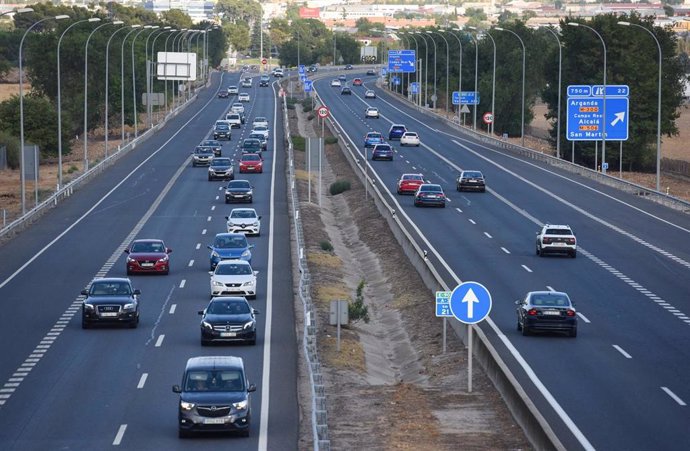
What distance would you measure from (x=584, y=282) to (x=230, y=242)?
12.4 m

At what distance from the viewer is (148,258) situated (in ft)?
156

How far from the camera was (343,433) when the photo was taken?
86.7ft

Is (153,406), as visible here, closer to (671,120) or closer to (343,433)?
(343,433)

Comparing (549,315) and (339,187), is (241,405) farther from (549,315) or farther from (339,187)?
(339,187)

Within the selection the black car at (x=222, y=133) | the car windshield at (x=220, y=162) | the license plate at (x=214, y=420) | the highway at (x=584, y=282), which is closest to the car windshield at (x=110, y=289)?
the highway at (x=584, y=282)

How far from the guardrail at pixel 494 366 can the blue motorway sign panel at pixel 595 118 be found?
2061 centimetres

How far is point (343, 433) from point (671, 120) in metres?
99.9

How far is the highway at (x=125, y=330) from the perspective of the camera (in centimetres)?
2622

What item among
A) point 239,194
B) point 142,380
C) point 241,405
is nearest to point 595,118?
point 239,194

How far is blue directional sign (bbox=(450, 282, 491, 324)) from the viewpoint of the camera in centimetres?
2783

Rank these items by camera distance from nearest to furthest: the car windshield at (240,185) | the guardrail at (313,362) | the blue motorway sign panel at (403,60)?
the guardrail at (313,362) → the car windshield at (240,185) → the blue motorway sign panel at (403,60)

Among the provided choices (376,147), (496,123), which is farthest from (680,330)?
(496,123)

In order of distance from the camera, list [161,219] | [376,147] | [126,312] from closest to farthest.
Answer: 1. [126,312]
2. [161,219]
3. [376,147]

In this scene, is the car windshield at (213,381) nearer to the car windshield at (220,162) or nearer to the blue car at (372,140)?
the car windshield at (220,162)
